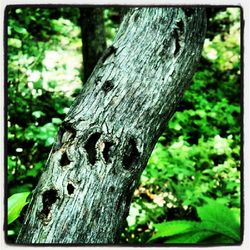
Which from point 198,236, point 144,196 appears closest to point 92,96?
point 198,236

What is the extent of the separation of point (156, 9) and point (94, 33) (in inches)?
72.5

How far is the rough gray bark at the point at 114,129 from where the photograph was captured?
1.07 metres

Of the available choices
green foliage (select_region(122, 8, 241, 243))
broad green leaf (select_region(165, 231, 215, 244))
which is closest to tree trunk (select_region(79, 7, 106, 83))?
green foliage (select_region(122, 8, 241, 243))

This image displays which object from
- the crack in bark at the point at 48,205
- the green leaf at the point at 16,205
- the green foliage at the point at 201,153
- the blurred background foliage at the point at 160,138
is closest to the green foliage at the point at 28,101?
the blurred background foliage at the point at 160,138

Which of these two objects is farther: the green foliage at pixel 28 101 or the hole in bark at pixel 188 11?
the green foliage at pixel 28 101

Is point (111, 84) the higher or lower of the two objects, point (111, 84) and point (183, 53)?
the lower

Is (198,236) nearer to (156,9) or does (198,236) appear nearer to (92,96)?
(92,96)

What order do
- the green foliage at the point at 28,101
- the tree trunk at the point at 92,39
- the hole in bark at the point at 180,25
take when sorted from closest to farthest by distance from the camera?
the hole in bark at the point at 180,25, the green foliage at the point at 28,101, the tree trunk at the point at 92,39

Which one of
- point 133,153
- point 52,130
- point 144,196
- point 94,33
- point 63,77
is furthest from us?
point 63,77

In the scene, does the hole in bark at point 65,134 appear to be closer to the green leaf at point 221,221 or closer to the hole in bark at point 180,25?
the hole in bark at point 180,25

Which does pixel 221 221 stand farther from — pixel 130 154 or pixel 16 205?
pixel 16 205

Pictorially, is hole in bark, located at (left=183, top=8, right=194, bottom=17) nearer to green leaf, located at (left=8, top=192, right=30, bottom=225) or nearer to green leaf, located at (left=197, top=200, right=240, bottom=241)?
green leaf, located at (left=197, top=200, right=240, bottom=241)

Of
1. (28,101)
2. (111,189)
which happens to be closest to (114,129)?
(111,189)

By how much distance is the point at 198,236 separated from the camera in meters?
1.28
